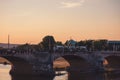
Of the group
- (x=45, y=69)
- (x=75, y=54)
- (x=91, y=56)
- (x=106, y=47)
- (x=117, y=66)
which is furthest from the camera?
(x=106, y=47)

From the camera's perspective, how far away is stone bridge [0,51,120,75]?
57.3 metres

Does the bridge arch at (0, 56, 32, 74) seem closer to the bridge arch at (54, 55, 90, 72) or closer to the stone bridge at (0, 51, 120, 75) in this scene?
the stone bridge at (0, 51, 120, 75)

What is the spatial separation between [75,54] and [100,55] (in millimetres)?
8111

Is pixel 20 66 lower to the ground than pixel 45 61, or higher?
lower

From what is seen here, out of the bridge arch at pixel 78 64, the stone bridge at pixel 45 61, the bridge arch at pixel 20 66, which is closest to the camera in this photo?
the stone bridge at pixel 45 61

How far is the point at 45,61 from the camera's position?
60031mm

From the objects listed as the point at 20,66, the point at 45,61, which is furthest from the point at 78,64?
the point at 20,66

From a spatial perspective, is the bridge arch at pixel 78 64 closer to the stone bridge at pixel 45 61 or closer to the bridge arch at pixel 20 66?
the stone bridge at pixel 45 61

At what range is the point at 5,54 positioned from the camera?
5469cm

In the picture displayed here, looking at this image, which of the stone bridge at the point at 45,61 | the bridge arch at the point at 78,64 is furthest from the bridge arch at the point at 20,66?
the bridge arch at the point at 78,64

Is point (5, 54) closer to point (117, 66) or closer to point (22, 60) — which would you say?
point (22, 60)

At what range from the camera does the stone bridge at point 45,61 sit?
57.3 meters

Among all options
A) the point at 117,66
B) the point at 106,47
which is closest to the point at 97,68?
the point at 117,66

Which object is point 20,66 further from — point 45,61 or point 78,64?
point 78,64
